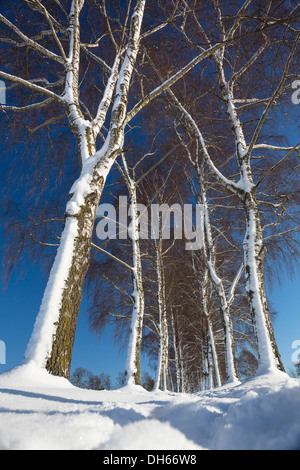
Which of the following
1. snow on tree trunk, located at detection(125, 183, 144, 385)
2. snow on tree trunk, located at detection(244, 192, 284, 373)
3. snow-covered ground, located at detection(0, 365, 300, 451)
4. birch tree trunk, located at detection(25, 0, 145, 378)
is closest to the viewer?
snow-covered ground, located at detection(0, 365, 300, 451)

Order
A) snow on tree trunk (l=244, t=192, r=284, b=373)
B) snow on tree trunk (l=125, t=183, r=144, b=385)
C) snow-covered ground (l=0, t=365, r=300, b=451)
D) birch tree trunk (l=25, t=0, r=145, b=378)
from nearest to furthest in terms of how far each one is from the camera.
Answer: snow-covered ground (l=0, t=365, r=300, b=451)
birch tree trunk (l=25, t=0, r=145, b=378)
snow on tree trunk (l=244, t=192, r=284, b=373)
snow on tree trunk (l=125, t=183, r=144, b=385)

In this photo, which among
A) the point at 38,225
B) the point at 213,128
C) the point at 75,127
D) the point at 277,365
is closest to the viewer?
the point at 277,365

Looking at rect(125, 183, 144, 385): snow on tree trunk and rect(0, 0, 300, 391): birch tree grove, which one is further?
rect(125, 183, 144, 385): snow on tree trunk

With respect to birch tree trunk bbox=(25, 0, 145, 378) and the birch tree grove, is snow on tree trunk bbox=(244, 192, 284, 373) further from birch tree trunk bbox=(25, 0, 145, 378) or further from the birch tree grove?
birch tree trunk bbox=(25, 0, 145, 378)

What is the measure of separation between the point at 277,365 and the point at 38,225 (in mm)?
4528

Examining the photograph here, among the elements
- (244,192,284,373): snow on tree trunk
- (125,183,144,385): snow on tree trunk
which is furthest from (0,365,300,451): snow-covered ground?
(125,183,144,385): snow on tree trunk

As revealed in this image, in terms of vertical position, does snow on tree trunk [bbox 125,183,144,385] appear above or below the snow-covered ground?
above

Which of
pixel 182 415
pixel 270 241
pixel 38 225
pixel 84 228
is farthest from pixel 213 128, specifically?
pixel 182 415

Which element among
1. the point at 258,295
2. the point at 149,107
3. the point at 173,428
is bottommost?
the point at 173,428

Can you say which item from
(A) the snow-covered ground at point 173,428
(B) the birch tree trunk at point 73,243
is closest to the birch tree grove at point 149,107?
(B) the birch tree trunk at point 73,243

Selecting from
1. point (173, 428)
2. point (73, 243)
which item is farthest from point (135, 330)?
point (173, 428)

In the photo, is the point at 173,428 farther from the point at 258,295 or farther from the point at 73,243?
the point at 258,295

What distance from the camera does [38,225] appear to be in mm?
4824

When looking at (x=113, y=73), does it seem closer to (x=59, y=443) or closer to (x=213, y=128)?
(x=213, y=128)
